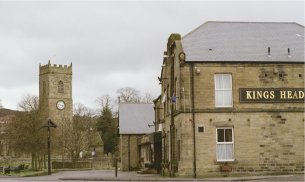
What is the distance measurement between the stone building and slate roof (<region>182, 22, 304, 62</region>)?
20815 mm

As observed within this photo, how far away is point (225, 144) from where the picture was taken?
102ft

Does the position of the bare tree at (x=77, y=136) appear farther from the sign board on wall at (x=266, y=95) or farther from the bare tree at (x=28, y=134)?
the sign board on wall at (x=266, y=95)

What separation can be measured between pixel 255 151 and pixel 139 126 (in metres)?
28.1

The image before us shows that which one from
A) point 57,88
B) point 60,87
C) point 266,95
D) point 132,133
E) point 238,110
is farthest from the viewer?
point 60,87

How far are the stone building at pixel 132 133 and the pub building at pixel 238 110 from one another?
75.9ft

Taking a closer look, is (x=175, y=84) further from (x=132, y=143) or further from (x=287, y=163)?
(x=132, y=143)

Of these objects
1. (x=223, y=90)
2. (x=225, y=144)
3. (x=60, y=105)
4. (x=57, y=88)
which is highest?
(x=57, y=88)

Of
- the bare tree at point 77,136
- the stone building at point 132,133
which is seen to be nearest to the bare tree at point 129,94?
the bare tree at point 77,136

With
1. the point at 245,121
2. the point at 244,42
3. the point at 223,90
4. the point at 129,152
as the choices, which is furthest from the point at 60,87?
the point at 245,121

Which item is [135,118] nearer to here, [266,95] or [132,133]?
[132,133]

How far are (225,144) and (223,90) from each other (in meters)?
3.17

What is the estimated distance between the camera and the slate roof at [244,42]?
104ft

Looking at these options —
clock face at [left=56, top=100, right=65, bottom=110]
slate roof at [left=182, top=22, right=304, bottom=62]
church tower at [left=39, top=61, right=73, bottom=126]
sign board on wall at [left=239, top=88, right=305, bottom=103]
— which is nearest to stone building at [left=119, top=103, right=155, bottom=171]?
slate roof at [left=182, top=22, right=304, bottom=62]

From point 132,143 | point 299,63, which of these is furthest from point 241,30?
point 132,143
